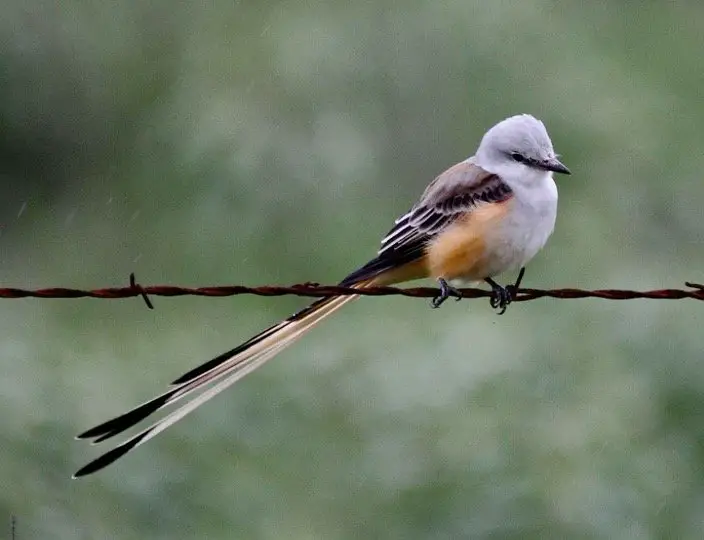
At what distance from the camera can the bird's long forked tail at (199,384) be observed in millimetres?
4359

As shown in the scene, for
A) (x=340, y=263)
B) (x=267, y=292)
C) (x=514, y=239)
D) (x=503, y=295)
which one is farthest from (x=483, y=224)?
(x=340, y=263)

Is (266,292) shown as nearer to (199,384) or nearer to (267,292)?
(267,292)

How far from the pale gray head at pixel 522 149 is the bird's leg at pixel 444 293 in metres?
0.52

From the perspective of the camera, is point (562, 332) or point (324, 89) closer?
point (562, 332)

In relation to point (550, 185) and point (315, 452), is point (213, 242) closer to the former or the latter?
point (315, 452)

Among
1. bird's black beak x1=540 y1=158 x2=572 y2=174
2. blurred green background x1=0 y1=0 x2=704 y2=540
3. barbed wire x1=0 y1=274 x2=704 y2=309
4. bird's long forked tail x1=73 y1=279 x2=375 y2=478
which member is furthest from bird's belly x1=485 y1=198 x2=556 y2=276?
blurred green background x1=0 y1=0 x2=704 y2=540

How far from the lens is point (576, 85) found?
10.7 metres

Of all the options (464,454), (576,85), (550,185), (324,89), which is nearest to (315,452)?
(464,454)

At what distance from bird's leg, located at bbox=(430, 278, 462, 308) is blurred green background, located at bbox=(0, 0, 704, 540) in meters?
1.98

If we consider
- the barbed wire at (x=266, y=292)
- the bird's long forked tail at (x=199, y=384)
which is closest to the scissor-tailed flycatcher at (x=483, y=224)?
the bird's long forked tail at (x=199, y=384)

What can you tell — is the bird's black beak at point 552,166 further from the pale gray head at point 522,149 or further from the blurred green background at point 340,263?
the blurred green background at point 340,263

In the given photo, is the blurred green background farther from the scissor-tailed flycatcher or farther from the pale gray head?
the pale gray head

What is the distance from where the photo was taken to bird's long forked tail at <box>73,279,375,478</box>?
4.36 metres

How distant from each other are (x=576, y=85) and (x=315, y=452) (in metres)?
4.39
